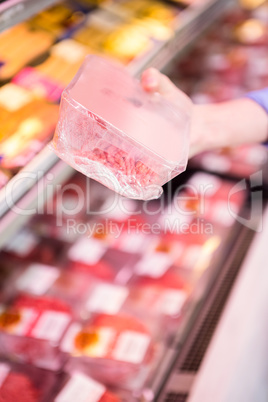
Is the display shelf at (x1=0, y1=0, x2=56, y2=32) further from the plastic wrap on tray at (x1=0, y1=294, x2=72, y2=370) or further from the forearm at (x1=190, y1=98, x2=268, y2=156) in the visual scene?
the plastic wrap on tray at (x1=0, y1=294, x2=72, y2=370)

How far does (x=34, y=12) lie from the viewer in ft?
5.58

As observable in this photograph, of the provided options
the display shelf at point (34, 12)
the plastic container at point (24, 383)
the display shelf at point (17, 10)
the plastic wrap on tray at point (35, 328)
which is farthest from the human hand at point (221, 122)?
the plastic container at point (24, 383)

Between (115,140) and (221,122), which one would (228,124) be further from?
(115,140)

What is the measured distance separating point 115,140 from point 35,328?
32.3 inches

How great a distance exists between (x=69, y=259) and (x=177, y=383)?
2.23 feet

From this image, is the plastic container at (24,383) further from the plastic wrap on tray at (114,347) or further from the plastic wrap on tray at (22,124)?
the plastic wrap on tray at (22,124)

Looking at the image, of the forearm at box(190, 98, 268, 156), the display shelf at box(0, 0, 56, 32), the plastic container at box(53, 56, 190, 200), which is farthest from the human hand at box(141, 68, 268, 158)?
the display shelf at box(0, 0, 56, 32)

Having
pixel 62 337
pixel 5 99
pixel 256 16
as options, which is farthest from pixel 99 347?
pixel 256 16

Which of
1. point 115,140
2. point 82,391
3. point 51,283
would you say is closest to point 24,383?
point 82,391

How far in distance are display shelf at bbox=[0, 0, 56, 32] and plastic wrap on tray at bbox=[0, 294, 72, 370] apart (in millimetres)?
964

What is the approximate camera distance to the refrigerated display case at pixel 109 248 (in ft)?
4.85

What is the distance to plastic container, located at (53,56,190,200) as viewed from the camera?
3.51 feet

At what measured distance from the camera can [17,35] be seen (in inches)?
76.5

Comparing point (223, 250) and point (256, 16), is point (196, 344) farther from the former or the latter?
point (256, 16)
